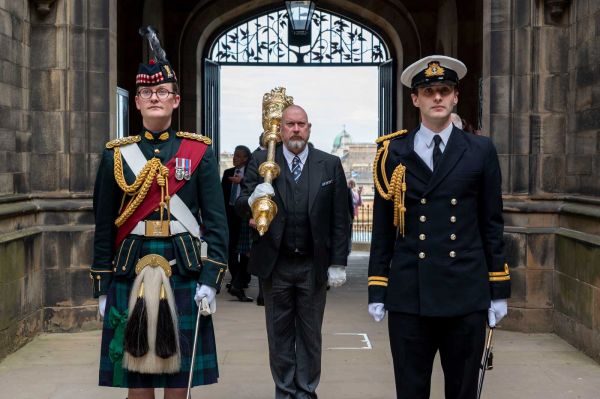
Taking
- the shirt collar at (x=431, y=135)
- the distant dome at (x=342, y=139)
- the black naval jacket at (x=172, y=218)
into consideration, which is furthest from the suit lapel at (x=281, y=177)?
Result: the distant dome at (x=342, y=139)

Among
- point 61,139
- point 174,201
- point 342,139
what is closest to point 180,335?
point 174,201

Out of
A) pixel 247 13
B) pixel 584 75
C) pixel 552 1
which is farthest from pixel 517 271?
pixel 247 13

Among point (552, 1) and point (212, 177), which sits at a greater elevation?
point (552, 1)

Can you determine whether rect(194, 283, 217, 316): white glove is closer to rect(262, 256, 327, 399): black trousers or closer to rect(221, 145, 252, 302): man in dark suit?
rect(262, 256, 327, 399): black trousers

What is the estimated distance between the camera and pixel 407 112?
1554cm

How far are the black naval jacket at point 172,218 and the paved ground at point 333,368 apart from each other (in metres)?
1.88

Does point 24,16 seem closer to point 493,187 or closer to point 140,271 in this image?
point 140,271

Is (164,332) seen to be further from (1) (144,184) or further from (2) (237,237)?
(2) (237,237)

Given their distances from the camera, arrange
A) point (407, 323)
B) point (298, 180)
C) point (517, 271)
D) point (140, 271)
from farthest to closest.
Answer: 1. point (517, 271)
2. point (298, 180)
3. point (140, 271)
4. point (407, 323)

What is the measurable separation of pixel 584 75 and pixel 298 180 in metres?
3.20

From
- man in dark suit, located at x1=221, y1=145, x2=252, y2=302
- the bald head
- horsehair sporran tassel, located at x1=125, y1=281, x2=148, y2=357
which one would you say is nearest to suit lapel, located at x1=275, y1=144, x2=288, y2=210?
the bald head

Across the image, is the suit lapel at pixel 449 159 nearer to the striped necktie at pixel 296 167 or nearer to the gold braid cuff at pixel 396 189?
the gold braid cuff at pixel 396 189

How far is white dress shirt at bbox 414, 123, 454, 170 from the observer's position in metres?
3.86

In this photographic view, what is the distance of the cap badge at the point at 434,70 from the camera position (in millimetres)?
3793
